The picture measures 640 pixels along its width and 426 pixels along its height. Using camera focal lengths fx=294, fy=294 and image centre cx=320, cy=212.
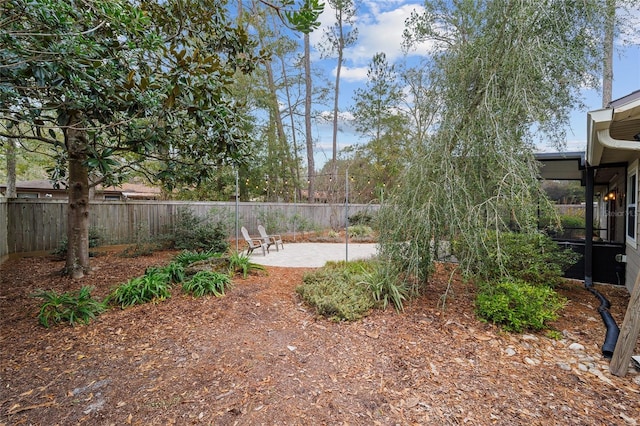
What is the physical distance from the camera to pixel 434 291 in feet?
14.3

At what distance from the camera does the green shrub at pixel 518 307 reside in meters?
3.15

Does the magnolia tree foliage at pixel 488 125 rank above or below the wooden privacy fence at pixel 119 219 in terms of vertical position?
above

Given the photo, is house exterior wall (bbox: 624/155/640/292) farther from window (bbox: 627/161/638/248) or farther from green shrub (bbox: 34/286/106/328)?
green shrub (bbox: 34/286/106/328)

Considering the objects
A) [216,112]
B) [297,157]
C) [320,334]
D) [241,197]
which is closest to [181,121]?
[216,112]

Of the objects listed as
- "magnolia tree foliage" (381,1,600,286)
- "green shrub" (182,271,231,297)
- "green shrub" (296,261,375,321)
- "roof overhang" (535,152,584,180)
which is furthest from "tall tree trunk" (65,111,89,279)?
"roof overhang" (535,152,584,180)

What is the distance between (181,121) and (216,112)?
564mm

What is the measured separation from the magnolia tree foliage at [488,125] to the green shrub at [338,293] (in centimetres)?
61

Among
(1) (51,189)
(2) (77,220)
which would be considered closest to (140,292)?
(2) (77,220)

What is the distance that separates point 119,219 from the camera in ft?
25.1

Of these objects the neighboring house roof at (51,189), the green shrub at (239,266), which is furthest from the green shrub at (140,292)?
the neighboring house roof at (51,189)

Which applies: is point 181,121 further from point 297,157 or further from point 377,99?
point 377,99

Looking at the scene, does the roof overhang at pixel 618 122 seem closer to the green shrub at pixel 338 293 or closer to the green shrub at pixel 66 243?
the green shrub at pixel 338 293

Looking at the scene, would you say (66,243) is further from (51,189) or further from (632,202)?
(51,189)

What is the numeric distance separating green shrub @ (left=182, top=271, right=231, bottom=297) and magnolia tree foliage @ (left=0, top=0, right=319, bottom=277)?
1.42 m
